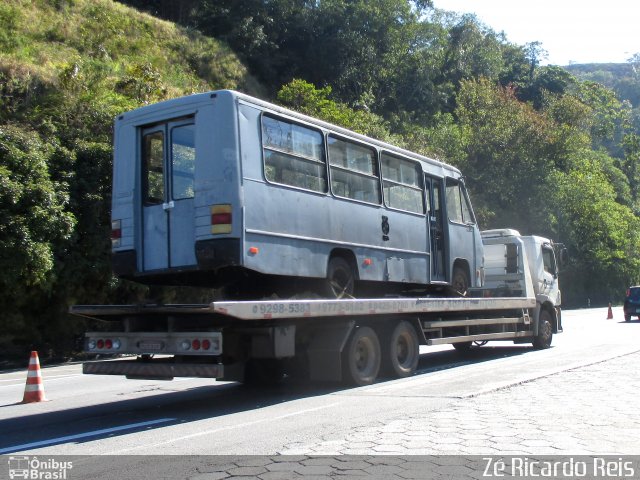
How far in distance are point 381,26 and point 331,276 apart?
1775 inches

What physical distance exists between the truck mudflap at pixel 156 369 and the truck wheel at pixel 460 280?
6.70 m

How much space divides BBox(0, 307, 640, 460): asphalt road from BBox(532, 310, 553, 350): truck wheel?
1.75m

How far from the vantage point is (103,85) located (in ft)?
80.4

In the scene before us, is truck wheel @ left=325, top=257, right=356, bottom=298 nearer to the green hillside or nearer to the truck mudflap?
A: the truck mudflap

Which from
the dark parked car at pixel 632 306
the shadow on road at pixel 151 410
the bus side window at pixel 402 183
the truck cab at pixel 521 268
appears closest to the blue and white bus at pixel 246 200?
the bus side window at pixel 402 183

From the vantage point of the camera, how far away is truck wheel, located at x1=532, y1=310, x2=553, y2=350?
1659cm

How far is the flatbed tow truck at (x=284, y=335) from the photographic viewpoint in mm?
8641

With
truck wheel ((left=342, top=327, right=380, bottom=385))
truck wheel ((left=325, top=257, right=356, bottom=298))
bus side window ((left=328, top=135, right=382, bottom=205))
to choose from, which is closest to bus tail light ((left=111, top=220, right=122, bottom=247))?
truck wheel ((left=325, top=257, right=356, bottom=298))

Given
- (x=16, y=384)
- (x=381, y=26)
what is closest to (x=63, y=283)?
(x=16, y=384)

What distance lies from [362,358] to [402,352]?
1.25m

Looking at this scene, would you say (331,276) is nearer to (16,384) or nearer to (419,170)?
(419,170)

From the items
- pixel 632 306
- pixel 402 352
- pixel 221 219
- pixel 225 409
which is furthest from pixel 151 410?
pixel 632 306

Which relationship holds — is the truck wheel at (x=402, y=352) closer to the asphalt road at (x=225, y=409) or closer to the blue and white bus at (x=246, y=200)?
the asphalt road at (x=225, y=409)

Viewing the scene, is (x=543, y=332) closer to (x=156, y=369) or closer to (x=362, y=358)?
(x=362, y=358)
